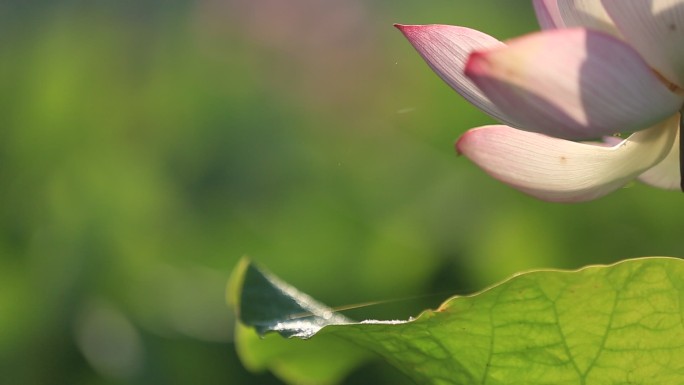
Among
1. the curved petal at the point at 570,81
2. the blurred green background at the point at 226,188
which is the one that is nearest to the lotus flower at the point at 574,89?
the curved petal at the point at 570,81

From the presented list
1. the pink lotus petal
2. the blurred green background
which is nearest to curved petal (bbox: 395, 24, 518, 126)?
the pink lotus petal

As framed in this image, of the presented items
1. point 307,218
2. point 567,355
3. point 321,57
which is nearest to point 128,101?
point 321,57

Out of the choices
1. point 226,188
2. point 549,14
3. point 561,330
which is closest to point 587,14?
point 549,14

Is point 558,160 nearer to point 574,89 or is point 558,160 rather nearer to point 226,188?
point 574,89

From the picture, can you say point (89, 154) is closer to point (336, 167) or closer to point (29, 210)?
point (29, 210)

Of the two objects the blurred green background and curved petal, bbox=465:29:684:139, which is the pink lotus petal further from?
the blurred green background

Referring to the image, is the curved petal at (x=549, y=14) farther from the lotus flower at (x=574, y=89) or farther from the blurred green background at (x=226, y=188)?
the blurred green background at (x=226, y=188)

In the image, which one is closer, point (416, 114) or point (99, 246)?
point (99, 246)
